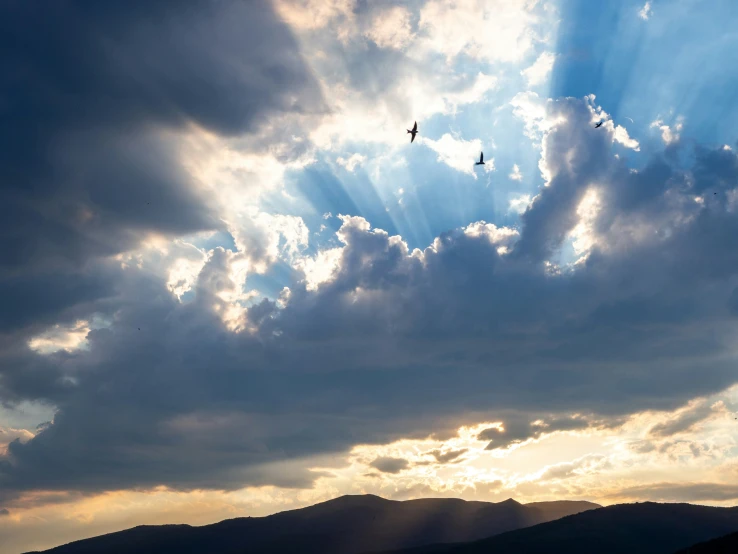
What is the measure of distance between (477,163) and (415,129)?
13.3 meters

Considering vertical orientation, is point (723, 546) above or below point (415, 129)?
below

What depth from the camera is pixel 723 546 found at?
15025cm

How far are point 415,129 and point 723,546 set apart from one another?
11826cm

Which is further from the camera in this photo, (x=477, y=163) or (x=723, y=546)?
(x=723, y=546)

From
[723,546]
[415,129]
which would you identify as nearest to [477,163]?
[415,129]

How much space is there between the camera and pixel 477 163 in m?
120

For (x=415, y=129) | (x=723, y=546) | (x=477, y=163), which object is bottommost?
(x=723, y=546)

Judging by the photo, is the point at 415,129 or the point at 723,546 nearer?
the point at 415,129

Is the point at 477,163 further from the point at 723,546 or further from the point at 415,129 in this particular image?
the point at 723,546

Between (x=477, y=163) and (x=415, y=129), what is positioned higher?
(x=415, y=129)

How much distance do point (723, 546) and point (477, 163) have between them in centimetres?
10710

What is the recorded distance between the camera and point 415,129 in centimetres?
12262

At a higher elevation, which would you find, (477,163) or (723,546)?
(477,163)
